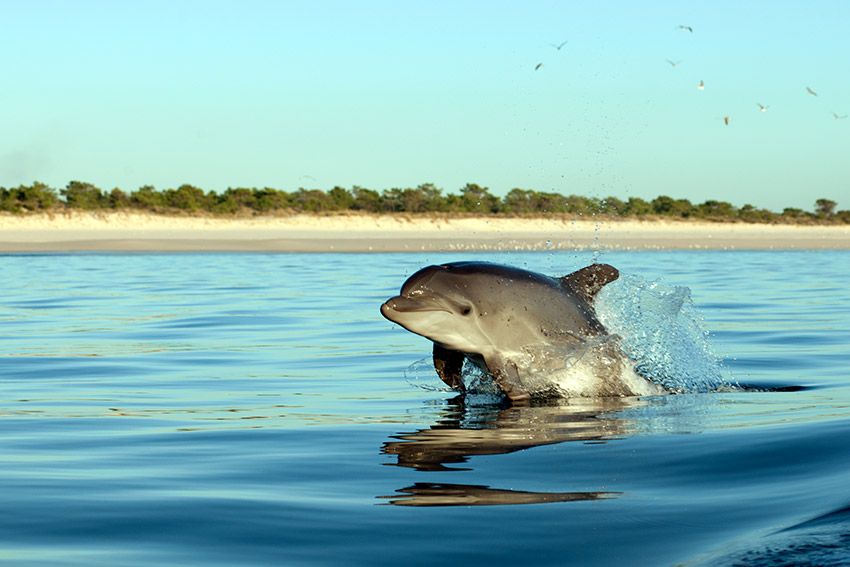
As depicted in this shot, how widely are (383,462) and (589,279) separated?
270cm

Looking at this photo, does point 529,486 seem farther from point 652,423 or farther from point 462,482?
point 652,423

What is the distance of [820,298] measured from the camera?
18.0m

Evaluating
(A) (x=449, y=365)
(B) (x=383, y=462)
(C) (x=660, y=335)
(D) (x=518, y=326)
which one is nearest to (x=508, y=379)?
(D) (x=518, y=326)

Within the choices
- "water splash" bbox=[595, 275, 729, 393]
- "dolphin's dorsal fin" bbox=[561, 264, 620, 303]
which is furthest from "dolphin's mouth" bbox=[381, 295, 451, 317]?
"water splash" bbox=[595, 275, 729, 393]

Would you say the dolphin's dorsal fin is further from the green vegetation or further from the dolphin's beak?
the green vegetation

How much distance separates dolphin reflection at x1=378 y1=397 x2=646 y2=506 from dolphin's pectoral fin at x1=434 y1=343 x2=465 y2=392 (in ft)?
0.44

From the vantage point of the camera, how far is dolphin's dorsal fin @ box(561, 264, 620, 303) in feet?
25.6

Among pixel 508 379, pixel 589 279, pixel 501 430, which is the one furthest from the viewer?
pixel 589 279

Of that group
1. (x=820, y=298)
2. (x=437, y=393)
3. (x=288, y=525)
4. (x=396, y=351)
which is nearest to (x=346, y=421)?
(x=437, y=393)

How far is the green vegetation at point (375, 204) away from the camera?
189 feet

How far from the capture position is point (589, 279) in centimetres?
780

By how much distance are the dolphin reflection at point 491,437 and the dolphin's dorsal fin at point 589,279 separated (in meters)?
0.70

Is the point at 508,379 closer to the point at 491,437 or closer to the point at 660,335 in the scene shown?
the point at 491,437

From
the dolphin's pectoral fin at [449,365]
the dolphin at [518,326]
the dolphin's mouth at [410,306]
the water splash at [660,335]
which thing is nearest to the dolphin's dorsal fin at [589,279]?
the dolphin at [518,326]
